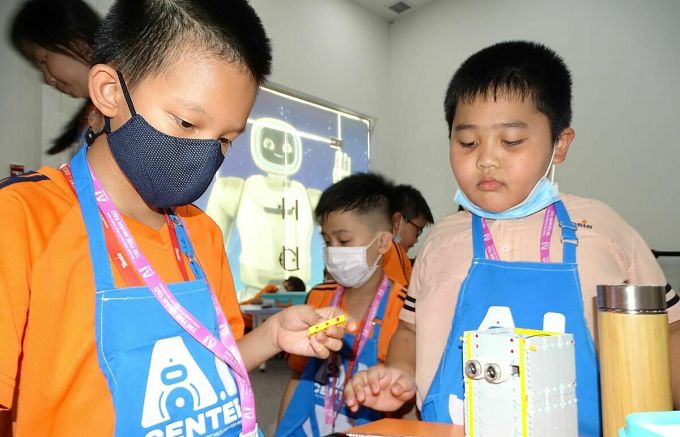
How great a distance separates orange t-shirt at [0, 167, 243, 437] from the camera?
0.73 metres

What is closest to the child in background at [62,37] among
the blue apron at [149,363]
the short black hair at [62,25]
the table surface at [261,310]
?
the short black hair at [62,25]

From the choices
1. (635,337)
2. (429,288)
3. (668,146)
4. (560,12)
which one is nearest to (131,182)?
(429,288)

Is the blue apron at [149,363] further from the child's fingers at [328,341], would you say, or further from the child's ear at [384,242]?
the child's ear at [384,242]

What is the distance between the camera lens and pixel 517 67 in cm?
132

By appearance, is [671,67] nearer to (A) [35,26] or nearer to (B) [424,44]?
(B) [424,44]

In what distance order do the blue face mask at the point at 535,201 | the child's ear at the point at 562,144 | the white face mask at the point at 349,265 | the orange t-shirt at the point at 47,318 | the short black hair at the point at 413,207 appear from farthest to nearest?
the short black hair at the point at 413,207
the white face mask at the point at 349,265
the child's ear at the point at 562,144
the blue face mask at the point at 535,201
the orange t-shirt at the point at 47,318

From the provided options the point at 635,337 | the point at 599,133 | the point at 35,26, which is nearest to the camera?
the point at 635,337

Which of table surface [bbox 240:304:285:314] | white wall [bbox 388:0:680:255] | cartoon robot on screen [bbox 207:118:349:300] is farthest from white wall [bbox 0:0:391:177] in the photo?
table surface [bbox 240:304:285:314]

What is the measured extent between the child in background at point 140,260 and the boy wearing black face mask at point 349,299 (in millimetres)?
821

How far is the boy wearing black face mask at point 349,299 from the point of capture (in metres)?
1.90

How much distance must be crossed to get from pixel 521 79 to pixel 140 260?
3.42 feet

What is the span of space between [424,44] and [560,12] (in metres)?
1.97

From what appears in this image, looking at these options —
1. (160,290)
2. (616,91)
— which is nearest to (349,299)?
(160,290)

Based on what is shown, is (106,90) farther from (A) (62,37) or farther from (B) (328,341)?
(A) (62,37)
